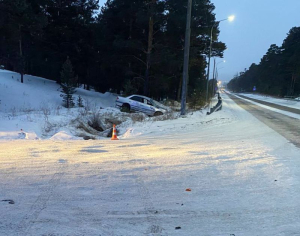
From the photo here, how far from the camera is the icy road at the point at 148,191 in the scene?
2.98m

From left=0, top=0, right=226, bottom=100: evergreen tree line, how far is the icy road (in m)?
14.3

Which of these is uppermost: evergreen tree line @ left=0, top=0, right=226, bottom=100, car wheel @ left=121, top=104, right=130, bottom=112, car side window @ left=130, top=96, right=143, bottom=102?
evergreen tree line @ left=0, top=0, right=226, bottom=100

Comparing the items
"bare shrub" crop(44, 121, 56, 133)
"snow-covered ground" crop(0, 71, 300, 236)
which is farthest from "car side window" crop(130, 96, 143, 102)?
"snow-covered ground" crop(0, 71, 300, 236)

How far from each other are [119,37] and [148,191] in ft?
82.2

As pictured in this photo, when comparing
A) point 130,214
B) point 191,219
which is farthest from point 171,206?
point 130,214

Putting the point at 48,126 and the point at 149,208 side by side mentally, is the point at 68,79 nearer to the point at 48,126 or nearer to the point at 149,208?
the point at 48,126

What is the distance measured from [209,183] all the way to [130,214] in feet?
5.50

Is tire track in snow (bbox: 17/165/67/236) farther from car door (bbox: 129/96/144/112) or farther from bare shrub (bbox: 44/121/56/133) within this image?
car door (bbox: 129/96/144/112)

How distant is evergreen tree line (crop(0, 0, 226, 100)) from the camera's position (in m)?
24.2

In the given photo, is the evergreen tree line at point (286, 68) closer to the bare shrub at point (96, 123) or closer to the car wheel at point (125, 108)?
the car wheel at point (125, 108)

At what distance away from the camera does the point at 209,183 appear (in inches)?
169

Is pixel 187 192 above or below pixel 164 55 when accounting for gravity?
below

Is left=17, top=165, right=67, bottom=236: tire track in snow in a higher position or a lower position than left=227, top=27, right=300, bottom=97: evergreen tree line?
lower

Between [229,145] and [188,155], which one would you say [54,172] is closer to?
[188,155]
